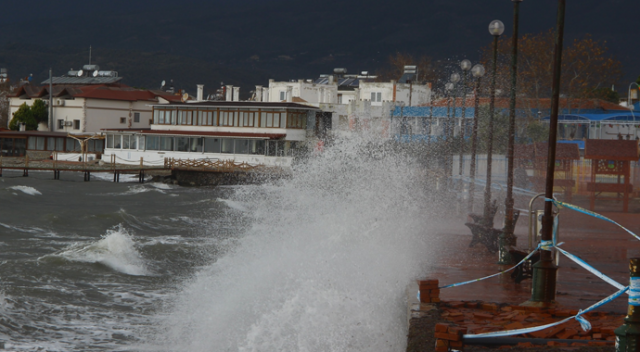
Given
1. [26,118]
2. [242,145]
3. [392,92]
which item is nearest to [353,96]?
[392,92]

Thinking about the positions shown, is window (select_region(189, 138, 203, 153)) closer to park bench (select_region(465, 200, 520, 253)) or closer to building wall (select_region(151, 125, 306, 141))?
building wall (select_region(151, 125, 306, 141))

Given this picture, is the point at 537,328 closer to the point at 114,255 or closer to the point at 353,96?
the point at 114,255

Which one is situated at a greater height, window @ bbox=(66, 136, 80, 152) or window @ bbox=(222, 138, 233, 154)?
window @ bbox=(222, 138, 233, 154)

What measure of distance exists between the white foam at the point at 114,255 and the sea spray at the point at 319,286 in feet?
6.93

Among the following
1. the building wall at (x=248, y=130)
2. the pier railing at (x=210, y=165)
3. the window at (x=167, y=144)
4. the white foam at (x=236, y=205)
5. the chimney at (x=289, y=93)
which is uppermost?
the chimney at (x=289, y=93)

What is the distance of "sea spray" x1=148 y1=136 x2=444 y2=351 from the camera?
10305 mm

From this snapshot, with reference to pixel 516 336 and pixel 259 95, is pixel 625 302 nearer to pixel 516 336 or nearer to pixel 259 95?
pixel 516 336

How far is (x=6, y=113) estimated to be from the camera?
10331cm

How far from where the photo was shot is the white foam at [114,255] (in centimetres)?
1847

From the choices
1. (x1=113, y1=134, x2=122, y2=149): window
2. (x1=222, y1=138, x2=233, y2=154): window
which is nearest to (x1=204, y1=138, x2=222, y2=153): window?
(x1=222, y1=138, x2=233, y2=154): window

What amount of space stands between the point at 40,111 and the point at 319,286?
239 ft

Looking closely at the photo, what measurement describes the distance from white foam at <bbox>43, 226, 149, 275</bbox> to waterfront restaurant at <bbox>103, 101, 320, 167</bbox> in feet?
131

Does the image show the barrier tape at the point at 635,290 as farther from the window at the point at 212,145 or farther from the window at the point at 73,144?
the window at the point at 73,144

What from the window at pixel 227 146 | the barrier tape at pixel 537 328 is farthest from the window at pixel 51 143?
the barrier tape at pixel 537 328
